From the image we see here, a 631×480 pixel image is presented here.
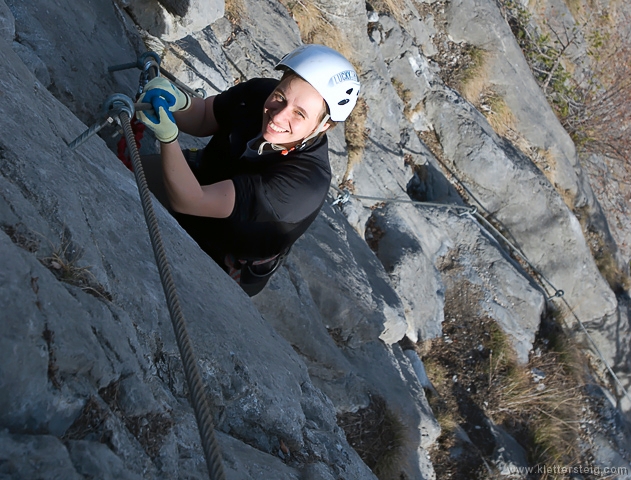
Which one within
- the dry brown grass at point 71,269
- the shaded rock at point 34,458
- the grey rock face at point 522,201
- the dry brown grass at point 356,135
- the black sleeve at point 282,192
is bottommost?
the grey rock face at point 522,201

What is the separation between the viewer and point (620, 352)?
10.3m

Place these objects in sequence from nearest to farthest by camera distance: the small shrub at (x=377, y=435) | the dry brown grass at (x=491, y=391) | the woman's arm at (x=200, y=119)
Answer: the woman's arm at (x=200, y=119), the small shrub at (x=377, y=435), the dry brown grass at (x=491, y=391)

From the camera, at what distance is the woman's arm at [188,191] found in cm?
254

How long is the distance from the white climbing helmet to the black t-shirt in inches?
9.5

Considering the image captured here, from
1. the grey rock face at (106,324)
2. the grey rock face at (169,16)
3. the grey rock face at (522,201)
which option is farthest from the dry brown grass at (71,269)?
the grey rock face at (522,201)

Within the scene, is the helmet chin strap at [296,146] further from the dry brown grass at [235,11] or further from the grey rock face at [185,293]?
the dry brown grass at [235,11]

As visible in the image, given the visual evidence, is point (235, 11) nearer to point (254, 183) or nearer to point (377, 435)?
point (254, 183)

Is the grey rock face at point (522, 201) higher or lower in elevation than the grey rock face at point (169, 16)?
lower

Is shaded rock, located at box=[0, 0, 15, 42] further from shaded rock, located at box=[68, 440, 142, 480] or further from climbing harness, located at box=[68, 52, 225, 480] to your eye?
shaded rock, located at box=[68, 440, 142, 480]

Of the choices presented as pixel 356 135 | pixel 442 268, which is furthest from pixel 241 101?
pixel 442 268

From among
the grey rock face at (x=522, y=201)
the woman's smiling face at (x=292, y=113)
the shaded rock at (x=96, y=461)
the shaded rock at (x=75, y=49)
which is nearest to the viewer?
the shaded rock at (x=96, y=461)

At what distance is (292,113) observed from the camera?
9.89ft

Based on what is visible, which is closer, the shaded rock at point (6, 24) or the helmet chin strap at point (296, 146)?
the shaded rock at point (6, 24)

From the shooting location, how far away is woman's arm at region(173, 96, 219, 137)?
3.60 m
